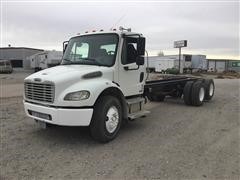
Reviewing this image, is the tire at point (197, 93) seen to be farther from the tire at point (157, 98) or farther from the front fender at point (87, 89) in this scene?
the front fender at point (87, 89)

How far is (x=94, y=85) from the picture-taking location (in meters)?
5.45

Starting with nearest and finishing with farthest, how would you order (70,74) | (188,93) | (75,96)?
(75,96)
(70,74)
(188,93)

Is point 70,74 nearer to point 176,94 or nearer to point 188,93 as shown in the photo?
point 188,93

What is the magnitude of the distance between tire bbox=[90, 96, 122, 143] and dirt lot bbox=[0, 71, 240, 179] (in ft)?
0.72

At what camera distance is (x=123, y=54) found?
6410 millimetres

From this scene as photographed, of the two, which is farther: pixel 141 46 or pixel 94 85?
pixel 141 46

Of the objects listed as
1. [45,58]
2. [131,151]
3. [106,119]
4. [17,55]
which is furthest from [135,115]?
[17,55]

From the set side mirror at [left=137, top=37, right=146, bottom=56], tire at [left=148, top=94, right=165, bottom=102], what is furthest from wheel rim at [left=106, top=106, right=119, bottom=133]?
tire at [left=148, top=94, right=165, bottom=102]

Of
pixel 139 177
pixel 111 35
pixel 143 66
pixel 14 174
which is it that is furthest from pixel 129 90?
pixel 14 174

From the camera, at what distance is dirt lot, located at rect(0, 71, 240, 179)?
14.1ft

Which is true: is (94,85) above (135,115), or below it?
above

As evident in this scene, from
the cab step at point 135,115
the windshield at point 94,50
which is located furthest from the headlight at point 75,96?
the cab step at point 135,115

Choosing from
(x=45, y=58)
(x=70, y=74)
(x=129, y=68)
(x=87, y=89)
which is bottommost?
(x=87, y=89)

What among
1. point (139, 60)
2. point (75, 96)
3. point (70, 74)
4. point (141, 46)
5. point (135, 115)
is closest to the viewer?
point (75, 96)
